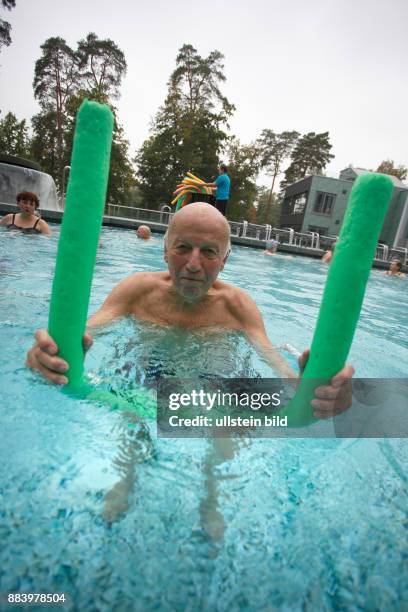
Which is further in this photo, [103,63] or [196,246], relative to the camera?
[103,63]

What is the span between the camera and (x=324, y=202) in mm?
32906

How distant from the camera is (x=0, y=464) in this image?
1.38 metres

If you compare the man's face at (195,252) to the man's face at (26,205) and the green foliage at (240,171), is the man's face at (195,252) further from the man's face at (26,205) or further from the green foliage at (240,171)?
the green foliage at (240,171)

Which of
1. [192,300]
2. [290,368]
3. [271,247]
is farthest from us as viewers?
[271,247]

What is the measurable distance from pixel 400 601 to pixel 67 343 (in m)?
1.31

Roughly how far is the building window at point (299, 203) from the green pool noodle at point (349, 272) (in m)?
35.4

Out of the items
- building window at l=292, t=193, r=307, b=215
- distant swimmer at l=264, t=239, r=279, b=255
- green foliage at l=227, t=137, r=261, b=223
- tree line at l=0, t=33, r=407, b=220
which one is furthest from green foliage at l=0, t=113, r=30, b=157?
distant swimmer at l=264, t=239, r=279, b=255

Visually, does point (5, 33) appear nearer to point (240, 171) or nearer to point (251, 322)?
point (240, 171)

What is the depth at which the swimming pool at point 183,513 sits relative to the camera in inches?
41.9

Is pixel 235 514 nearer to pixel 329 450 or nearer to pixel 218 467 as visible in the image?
pixel 218 467

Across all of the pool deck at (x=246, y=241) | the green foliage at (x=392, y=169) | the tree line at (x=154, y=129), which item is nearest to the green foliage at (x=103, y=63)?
the tree line at (x=154, y=129)

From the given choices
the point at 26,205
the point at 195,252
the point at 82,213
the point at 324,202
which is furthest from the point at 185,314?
the point at 324,202

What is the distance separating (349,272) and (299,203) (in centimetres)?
3819

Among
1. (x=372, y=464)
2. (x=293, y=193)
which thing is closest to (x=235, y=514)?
(x=372, y=464)
